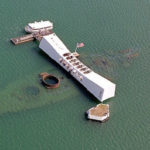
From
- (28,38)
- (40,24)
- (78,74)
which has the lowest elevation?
(78,74)

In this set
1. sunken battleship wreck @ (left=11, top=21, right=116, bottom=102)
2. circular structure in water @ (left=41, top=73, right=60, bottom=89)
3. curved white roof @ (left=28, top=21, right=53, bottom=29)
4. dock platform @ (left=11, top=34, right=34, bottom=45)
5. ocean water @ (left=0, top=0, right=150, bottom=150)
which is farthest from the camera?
curved white roof @ (left=28, top=21, right=53, bottom=29)

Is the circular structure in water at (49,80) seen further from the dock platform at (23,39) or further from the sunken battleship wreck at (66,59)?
the dock platform at (23,39)

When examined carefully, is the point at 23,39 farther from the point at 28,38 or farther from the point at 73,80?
the point at 73,80

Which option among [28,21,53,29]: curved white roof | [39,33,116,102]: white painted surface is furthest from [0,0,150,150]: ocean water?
[28,21,53,29]: curved white roof

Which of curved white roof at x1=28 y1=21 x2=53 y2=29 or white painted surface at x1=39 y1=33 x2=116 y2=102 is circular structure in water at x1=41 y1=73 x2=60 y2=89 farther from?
curved white roof at x1=28 y1=21 x2=53 y2=29

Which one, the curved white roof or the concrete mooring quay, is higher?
the curved white roof

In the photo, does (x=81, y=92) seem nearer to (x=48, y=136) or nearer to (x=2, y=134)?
(x=48, y=136)

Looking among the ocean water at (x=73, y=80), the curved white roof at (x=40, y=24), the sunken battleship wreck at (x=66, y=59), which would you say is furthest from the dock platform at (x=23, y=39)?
the curved white roof at (x=40, y=24)

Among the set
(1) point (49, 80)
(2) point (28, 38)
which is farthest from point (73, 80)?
(2) point (28, 38)
